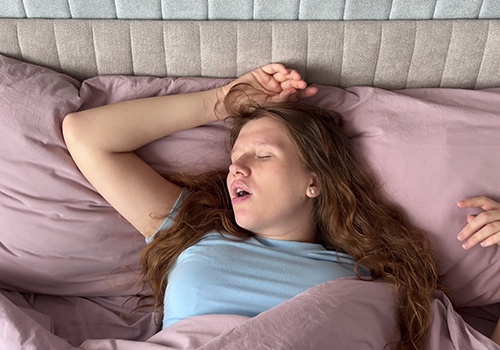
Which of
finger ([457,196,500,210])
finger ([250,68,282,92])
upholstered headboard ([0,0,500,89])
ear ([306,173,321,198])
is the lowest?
finger ([457,196,500,210])

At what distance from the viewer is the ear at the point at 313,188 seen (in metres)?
1.18

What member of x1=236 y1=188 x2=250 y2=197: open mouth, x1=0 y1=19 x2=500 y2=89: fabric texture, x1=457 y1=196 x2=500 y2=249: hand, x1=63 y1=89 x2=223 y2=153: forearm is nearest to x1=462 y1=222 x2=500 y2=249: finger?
x1=457 y1=196 x2=500 y2=249: hand

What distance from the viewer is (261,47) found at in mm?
1306

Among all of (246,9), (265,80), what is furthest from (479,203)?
(246,9)

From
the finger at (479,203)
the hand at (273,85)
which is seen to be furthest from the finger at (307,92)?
the finger at (479,203)

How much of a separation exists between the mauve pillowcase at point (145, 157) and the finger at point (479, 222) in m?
0.03

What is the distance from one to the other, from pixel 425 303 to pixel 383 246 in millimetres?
151

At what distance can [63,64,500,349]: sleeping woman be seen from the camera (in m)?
→ 1.12

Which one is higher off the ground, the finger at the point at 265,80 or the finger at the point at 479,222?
the finger at the point at 265,80

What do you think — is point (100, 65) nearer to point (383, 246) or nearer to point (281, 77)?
point (281, 77)

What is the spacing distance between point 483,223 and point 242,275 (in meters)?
0.54

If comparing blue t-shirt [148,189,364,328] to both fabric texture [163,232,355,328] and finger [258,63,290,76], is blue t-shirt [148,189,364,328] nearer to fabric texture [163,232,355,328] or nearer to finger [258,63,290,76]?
fabric texture [163,232,355,328]

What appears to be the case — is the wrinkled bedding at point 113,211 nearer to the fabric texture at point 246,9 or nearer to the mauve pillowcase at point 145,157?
the mauve pillowcase at point 145,157

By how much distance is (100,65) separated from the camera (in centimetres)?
133
